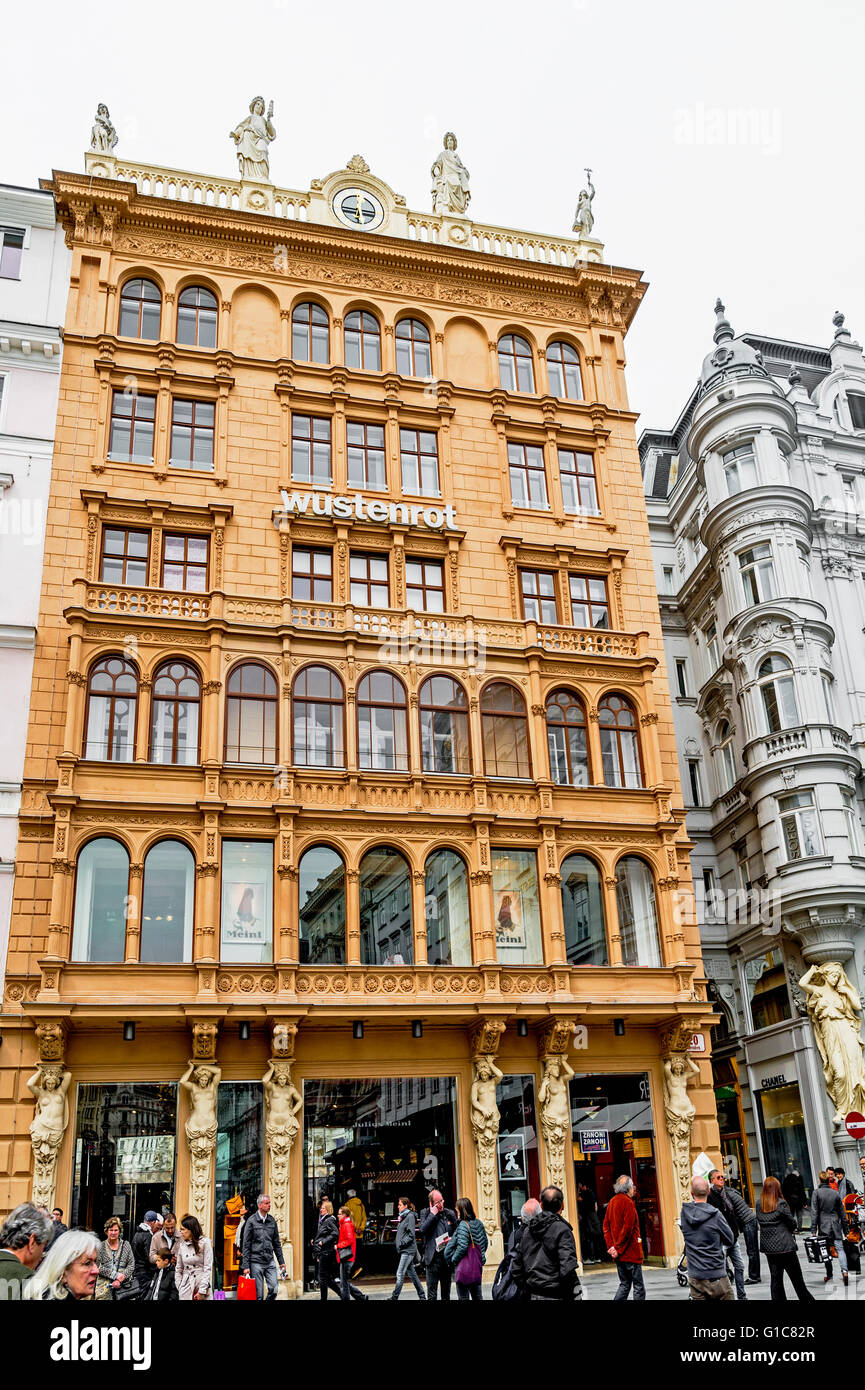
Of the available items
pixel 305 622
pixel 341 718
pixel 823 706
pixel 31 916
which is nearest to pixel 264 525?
pixel 305 622

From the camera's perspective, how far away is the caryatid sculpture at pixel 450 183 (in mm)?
37812

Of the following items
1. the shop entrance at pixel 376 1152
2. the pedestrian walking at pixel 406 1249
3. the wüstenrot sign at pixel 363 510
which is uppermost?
the wüstenrot sign at pixel 363 510

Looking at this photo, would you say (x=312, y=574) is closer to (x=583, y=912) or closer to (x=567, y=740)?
(x=567, y=740)

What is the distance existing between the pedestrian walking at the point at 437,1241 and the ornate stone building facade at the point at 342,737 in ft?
23.2

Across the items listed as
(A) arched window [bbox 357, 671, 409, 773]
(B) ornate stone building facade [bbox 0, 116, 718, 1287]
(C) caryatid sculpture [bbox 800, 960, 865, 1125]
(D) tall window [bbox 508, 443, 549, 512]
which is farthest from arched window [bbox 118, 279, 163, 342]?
(C) caryatid sculpture [bbox 800, 960, 865, 1125]

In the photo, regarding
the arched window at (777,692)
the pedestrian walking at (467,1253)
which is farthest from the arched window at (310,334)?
the pedestrian walking at (467,1253)

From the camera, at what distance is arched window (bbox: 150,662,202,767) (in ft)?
93.2

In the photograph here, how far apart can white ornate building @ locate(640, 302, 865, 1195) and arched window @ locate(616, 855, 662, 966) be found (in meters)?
7.73

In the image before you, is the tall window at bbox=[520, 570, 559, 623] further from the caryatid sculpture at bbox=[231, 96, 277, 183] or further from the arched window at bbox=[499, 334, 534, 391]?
the caryatid sculpture at bbox=[231, 96, 277, 183]

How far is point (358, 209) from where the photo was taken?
36.5 metres

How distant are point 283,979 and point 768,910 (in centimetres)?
1863

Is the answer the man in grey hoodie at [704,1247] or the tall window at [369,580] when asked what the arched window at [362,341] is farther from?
the man in grey hoodie at [704,1247]

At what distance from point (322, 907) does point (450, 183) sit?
2466cm

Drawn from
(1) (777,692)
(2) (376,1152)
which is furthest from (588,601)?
(2) (376,1152)
